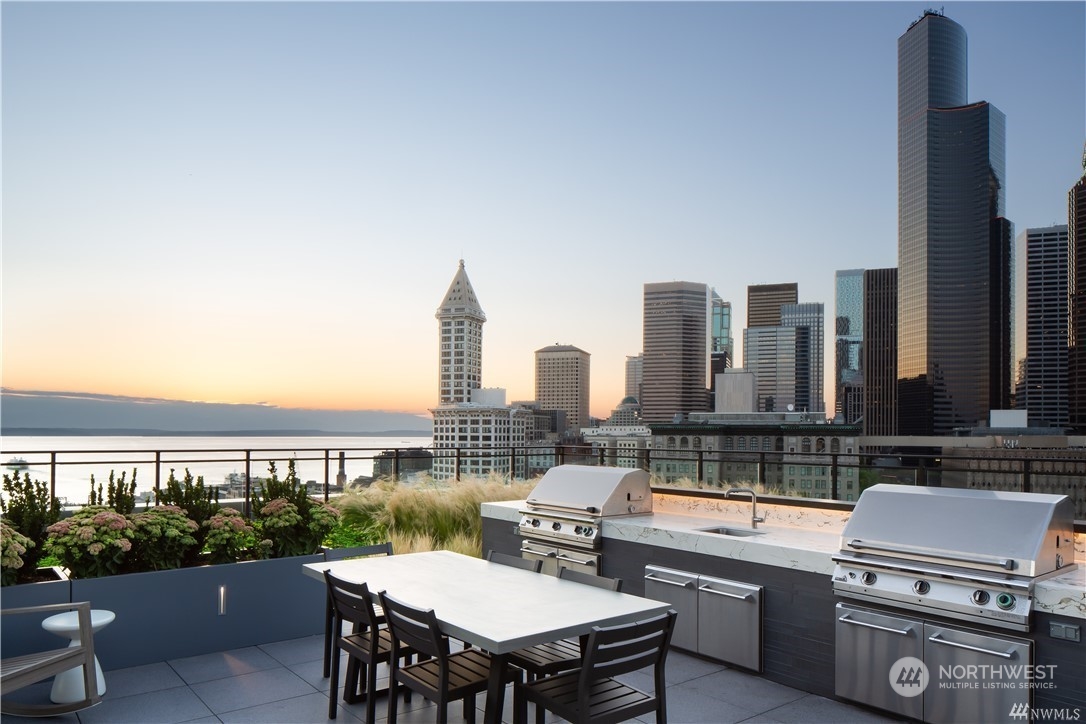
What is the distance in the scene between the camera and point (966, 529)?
11.5ft

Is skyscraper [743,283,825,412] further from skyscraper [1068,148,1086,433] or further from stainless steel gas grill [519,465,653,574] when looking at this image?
stainless steel gas grill [519,465,653,574]

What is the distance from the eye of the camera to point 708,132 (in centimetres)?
1334

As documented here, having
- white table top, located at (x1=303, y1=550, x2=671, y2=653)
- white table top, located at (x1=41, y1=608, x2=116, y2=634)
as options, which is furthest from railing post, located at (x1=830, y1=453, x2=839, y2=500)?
white table top, located at (x1=41, y1=608, x2=116, y2=634)

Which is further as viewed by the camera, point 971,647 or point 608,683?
point 971,647

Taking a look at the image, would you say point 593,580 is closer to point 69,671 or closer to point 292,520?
point 292,520

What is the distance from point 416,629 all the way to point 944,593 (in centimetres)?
245

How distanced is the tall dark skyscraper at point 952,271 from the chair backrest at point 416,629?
260 feet

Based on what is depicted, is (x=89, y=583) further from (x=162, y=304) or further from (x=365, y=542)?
(x=162, y=304)

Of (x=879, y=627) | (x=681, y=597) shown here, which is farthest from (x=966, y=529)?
(x=681, y=597)

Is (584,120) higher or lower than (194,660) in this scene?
higher

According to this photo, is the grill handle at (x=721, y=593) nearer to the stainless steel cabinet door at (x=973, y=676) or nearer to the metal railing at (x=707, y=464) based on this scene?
the stainless steel cabinet door at (x=973, y=676)

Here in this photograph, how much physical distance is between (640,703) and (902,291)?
85.9 meters

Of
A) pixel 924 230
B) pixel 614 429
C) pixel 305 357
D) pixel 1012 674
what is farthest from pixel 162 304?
pixel 924 230

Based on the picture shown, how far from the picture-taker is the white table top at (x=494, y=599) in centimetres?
284
